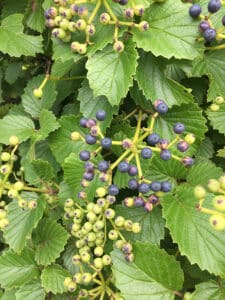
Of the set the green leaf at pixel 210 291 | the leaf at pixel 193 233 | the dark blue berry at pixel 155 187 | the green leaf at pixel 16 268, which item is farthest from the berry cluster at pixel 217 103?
the green leaf at pixel 16 268

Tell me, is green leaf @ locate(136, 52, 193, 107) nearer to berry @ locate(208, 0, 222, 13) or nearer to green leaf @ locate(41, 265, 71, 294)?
berry @ locate(208, 0, 222, 13)

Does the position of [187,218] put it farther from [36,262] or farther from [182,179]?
[36,262]

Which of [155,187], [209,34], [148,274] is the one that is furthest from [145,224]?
[209,34]

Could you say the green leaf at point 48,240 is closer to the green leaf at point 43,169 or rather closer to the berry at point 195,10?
the green leaf at point 43,169

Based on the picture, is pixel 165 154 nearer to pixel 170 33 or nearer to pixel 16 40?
pixel 170 33

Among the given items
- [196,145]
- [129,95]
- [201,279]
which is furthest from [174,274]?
[129,95]
